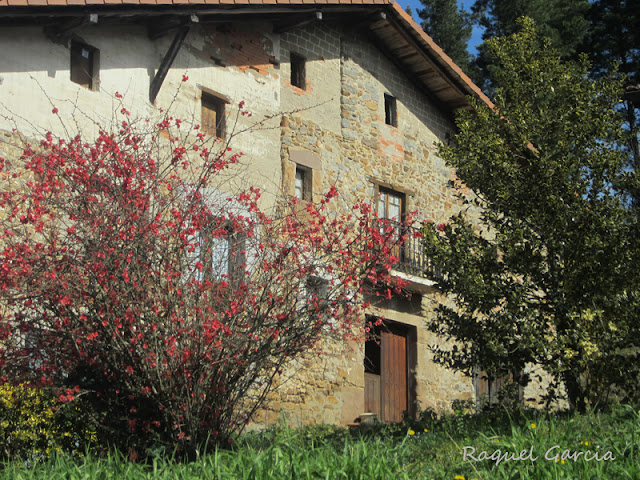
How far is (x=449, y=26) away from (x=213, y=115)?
48.2 feet

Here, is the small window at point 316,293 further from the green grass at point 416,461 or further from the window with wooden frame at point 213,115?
the window with wooden frame at point 213,115

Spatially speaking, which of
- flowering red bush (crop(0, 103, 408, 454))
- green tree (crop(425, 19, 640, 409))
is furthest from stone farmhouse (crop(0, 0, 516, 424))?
flowering red bush (crop(0, 103, 408, 454))

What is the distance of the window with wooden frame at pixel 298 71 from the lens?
50.2 ft

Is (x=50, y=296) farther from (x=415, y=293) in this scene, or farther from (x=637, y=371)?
(x=415, y=293)

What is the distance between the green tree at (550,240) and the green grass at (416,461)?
1.57 m

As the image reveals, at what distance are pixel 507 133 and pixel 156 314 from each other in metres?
5.86

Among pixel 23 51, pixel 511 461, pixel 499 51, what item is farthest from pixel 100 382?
pixel 499 51

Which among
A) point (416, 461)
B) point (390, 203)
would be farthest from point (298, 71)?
point (416, 461)

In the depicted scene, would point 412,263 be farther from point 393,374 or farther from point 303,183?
point 303,183

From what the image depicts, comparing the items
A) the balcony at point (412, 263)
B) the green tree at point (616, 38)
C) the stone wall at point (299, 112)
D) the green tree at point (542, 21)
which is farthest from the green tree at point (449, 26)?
the balcony at point (412, 263)

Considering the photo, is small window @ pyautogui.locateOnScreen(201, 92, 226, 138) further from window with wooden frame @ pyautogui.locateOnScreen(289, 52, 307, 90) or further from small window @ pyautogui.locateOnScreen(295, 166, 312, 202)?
window with wooden frame @ pyautogui.locateOnScreen(289, 52, 307, 90)

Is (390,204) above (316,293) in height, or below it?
above

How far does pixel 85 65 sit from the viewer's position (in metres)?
12.4

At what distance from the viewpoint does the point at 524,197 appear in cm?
1120
